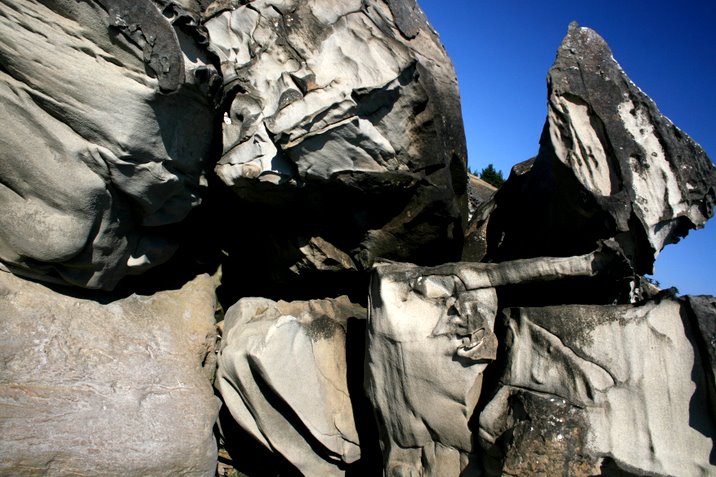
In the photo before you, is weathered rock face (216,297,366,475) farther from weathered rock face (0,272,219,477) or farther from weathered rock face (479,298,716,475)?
weathered rock face (479,298,716,475)

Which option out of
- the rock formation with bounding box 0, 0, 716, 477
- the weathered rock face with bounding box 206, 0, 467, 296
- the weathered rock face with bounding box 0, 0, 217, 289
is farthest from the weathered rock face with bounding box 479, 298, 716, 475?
the weathered rock face with bounding box 0, 0, 217, 289

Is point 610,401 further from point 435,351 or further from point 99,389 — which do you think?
point 99,389

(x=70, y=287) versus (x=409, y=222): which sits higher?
(x=409, y=222)

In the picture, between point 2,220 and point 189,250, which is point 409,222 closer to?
point 189,250

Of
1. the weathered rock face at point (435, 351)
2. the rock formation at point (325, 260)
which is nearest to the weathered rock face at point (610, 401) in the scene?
the rock formation at point (325, 260)

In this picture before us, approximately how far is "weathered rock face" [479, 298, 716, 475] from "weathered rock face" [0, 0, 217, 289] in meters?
2.03

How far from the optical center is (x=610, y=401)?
97.0 inches

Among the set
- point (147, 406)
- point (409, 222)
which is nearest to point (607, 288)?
point (409, 222)

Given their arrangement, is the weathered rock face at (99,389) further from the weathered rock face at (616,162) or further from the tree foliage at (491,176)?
the tree foliage at (491,176)

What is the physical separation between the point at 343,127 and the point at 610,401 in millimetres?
1773

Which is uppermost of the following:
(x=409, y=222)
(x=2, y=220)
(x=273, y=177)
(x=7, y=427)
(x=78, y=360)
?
(x=409, y=222)

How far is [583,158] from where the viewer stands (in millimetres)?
2826

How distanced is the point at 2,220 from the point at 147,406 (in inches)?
43.8

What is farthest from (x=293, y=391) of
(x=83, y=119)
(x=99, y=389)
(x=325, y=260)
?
(x=83, y=119)
